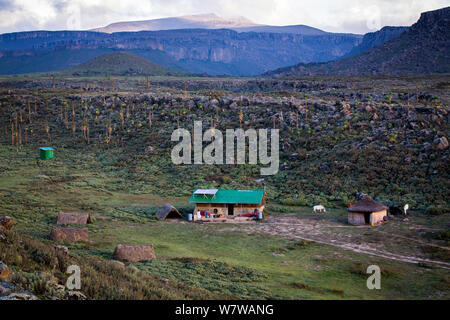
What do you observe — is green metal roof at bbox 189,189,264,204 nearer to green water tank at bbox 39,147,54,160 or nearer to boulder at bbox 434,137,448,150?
boulder at bbox 434,137,448,150

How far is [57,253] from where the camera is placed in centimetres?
1434

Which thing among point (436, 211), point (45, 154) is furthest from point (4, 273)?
point (45, 154)

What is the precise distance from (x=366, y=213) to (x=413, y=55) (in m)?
92.0

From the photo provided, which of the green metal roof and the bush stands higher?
the green metal roof

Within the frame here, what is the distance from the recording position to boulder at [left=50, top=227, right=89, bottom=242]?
21552mm

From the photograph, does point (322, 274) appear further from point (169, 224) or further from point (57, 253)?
point (169, 224)

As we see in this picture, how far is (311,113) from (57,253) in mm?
44717

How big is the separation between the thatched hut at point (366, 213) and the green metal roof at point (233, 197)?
6199 millimetres

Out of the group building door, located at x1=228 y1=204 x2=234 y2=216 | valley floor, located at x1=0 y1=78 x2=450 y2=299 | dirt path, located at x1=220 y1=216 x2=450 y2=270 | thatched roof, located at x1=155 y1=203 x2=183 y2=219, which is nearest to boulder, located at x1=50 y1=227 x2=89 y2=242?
valley floor, located at x1=0 y1=78 x2=450 y2=299

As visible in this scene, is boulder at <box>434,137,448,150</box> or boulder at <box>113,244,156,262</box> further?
boulder at <box>434,137,448,150</box>

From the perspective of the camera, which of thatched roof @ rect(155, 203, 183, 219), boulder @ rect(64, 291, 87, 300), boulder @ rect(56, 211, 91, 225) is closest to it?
boulder @ rect(64, 291, 87, 300)

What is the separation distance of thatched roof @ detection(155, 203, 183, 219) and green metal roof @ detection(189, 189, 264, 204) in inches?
51.1

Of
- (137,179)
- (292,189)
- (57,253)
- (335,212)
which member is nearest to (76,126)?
(137,179)

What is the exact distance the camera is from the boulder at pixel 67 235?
2155 centimetres
